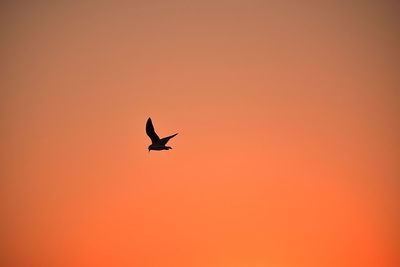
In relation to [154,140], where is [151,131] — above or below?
above

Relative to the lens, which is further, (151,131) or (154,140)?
(154,140)

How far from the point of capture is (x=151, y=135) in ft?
182
